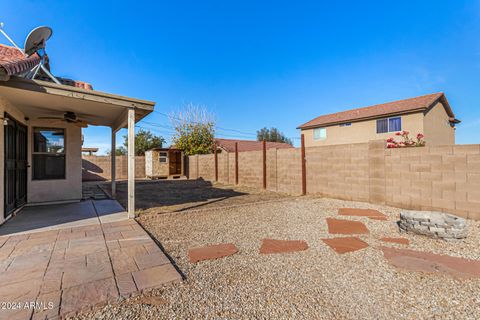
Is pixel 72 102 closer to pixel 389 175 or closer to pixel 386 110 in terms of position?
pixel 389 175

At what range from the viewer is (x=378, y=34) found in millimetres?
9836

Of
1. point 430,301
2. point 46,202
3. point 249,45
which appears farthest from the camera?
point 249,45

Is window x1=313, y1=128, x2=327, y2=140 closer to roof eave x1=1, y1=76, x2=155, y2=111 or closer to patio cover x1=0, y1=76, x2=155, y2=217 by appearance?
patio cover x1=0, y1=76, x2=155, y2=217

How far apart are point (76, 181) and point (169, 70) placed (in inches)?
420

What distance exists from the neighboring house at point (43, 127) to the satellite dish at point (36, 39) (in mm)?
224

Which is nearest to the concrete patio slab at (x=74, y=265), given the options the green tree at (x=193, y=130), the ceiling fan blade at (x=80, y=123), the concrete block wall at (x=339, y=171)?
the ceiling fan blade at (x=80, y=123)

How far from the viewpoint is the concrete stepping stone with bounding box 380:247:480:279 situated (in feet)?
7.72

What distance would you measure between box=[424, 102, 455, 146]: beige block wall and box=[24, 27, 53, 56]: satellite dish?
60.1 feet

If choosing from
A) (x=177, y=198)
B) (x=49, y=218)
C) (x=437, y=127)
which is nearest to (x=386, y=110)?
(x=437, y=127)

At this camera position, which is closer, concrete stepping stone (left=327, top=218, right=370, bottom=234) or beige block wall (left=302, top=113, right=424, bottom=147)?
concrete stepping stone (left=327, top=218, right=370, bottom=234)

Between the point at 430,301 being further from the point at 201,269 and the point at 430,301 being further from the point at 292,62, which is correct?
the point at 292,62

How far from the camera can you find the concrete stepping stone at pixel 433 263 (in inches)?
92.6

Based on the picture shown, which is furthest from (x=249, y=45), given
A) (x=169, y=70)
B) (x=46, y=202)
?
(x=46, y=202)

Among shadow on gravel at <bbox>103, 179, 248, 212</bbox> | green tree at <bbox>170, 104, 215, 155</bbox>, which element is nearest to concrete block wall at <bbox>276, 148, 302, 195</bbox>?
shadow on gravel at <bbox>103, 179, 248, 212</bbox>
